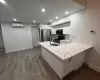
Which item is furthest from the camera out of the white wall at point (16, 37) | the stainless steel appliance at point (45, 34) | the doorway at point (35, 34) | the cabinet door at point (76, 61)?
the doorway at point (35, 34)

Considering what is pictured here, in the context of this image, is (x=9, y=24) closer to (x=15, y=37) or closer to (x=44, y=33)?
(x=15, y=37)

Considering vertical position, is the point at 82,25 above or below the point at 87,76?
above

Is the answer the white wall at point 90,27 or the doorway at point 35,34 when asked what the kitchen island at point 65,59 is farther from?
the doorway at point 35,34

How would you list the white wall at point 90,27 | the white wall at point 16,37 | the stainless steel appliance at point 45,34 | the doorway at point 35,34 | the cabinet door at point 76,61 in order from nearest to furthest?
the cabinet door at point 76,61
the white wall at point 90,27
the white wall at point 16,37
the stainless steel appliance at point 45,34
the doorway at point 35,34

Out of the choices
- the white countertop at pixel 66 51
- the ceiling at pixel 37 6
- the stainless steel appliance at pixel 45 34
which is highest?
the ceiling at pixel 37 6

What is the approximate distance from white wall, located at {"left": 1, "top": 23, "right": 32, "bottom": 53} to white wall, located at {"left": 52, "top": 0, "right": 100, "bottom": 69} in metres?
4.39

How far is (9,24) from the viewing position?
4.61 metres

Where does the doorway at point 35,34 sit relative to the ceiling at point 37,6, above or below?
below

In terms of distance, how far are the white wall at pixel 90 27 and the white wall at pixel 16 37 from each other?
439 cm

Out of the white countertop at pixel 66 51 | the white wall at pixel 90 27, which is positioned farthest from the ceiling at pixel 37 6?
the white countertop at pixel 66 51

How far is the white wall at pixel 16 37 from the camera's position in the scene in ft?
14.9

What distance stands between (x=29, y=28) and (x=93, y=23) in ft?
16.6

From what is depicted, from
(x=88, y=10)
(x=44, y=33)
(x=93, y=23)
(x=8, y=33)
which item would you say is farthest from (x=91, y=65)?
(x=8, y=33)

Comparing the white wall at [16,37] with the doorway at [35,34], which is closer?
the white wall at [16,37]
